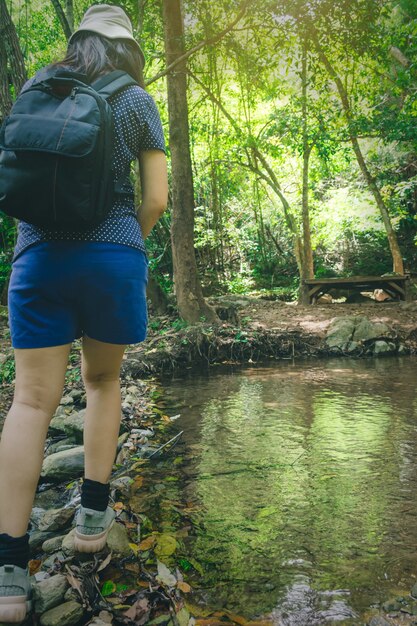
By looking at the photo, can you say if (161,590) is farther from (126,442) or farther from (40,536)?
(126,442)

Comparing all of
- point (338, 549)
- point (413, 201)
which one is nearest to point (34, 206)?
point (338, 549)

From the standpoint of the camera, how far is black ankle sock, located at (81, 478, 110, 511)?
1728 millimetres

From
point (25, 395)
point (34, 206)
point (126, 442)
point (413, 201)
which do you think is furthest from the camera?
point (413, 201)

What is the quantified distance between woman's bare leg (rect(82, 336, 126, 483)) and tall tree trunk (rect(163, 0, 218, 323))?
630cm

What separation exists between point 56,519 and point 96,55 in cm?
180

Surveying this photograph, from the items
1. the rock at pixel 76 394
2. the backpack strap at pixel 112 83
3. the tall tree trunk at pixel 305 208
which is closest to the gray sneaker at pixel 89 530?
the backpack strap at pixel 112 83

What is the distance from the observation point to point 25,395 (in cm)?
154

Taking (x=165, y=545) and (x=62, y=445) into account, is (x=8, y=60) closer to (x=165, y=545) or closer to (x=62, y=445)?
(x=62, y=445)

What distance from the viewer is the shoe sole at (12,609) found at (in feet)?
4.43

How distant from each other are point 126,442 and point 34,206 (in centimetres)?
236

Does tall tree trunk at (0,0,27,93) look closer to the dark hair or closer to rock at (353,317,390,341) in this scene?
the dark hair

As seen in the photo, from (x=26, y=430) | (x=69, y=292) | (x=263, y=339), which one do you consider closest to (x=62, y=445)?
(x=26, y=430)

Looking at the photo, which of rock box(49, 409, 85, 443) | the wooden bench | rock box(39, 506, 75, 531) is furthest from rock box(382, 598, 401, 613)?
the wooden bench

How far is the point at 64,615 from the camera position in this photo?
1.42 m
